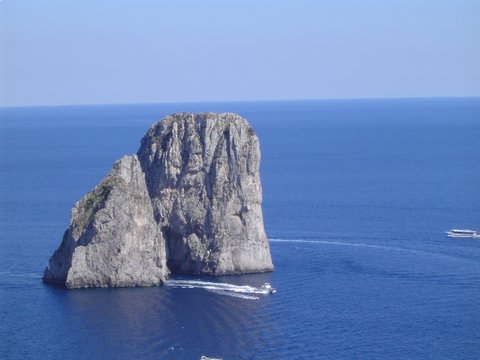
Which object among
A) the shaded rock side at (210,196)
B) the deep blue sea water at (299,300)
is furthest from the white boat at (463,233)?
the shaded rock side at (210,196)

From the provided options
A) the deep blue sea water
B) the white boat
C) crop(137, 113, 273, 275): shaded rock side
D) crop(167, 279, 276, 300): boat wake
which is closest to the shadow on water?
the deep blue sea water

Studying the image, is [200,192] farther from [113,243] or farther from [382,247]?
[382,247]

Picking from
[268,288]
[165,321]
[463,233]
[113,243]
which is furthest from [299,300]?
[463,233]

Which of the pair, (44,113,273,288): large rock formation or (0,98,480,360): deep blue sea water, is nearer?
(0,98,480,360): deep blue sea water

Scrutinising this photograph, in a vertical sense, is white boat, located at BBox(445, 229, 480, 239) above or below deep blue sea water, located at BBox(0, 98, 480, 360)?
above

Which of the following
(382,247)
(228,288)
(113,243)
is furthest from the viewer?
(382,247)

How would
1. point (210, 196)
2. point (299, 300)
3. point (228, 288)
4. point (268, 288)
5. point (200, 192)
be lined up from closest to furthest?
1. point (299, 300)
2. point (268, 288)
3. point (228, 288)
4. point (210, 196)
5. point (200, 192)

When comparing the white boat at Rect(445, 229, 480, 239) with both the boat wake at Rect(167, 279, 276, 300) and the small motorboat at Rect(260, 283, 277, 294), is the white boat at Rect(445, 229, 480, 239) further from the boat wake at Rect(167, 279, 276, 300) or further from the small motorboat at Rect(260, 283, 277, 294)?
the boat wake at Rect(167, 279, 276, 300)
